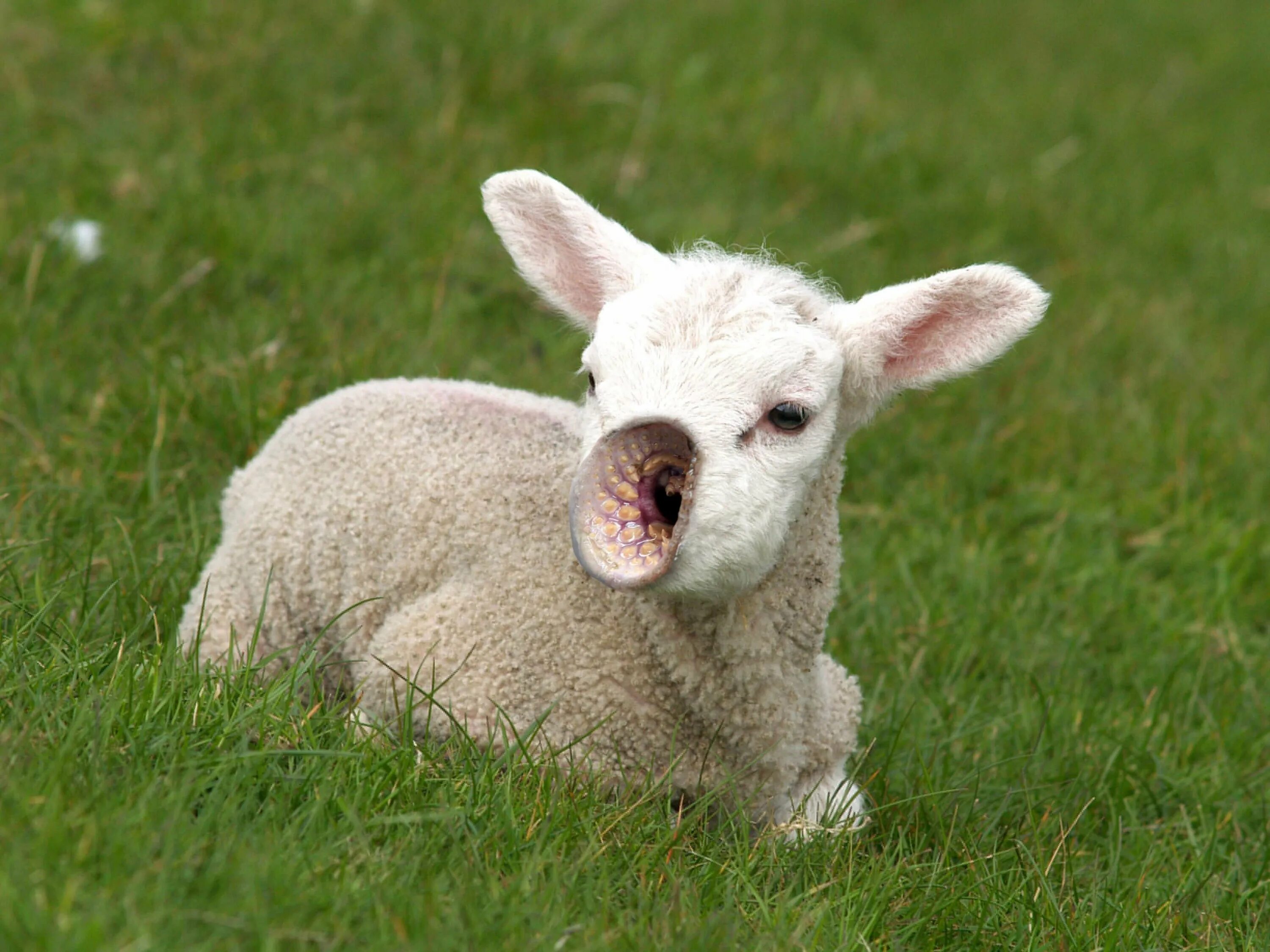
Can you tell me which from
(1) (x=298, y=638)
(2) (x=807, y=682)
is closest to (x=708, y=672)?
(2) (x=807, y=682)

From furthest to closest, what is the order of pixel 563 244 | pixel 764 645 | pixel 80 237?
pixel 80 237 → pixel 563 244 → pixel 764 645

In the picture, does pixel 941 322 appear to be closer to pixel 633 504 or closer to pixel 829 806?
pixel 633 504

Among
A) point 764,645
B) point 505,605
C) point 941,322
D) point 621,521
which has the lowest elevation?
point 505,605

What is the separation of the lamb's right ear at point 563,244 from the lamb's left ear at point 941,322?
1.60ft

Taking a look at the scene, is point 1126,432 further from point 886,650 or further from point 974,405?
point 886,650

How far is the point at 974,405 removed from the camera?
19.4 feet

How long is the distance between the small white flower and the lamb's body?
5.86 feet

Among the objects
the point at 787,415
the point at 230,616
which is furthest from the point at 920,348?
the point at 230,616

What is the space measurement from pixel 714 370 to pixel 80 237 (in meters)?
3.25

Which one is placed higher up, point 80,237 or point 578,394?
point 80,237

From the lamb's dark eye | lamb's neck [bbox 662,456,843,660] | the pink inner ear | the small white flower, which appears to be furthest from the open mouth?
the small white flower

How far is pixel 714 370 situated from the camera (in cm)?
283

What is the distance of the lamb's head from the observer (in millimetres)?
2750

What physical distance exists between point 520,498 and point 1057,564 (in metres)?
Answer: 2.35
